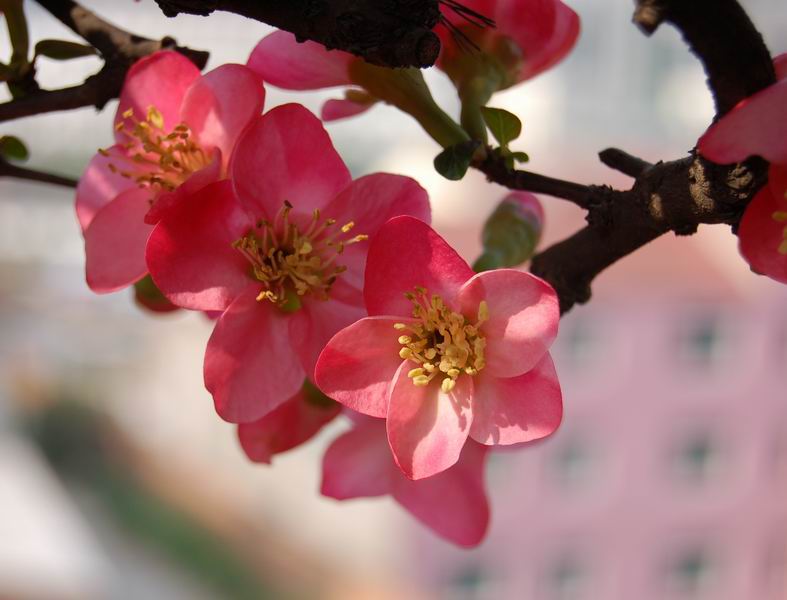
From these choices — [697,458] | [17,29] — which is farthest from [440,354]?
[697,458]

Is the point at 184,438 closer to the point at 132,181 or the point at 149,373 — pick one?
the point at 149,373

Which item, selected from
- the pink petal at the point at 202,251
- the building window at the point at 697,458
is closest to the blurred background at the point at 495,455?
the building window at the point at 697,458

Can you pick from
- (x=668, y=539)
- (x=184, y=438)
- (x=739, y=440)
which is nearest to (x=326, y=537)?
(x=184, y=438)

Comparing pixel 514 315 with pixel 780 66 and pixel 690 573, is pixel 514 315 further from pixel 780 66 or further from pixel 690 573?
pixel 690 573

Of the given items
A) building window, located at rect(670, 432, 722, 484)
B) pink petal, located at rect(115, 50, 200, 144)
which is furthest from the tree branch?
building window, located at rect(670, 432, 722, 484)

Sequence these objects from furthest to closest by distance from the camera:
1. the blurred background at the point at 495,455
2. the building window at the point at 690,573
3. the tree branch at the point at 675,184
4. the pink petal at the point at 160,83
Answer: the building window at the point at 690,573 → the blurred background at the point at 495,455 → the pink petal at the point at 160,83 → the tree branch at the point at 675,184

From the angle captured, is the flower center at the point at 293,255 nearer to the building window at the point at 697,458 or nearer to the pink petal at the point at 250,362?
the pink petal at the point at 250,362
